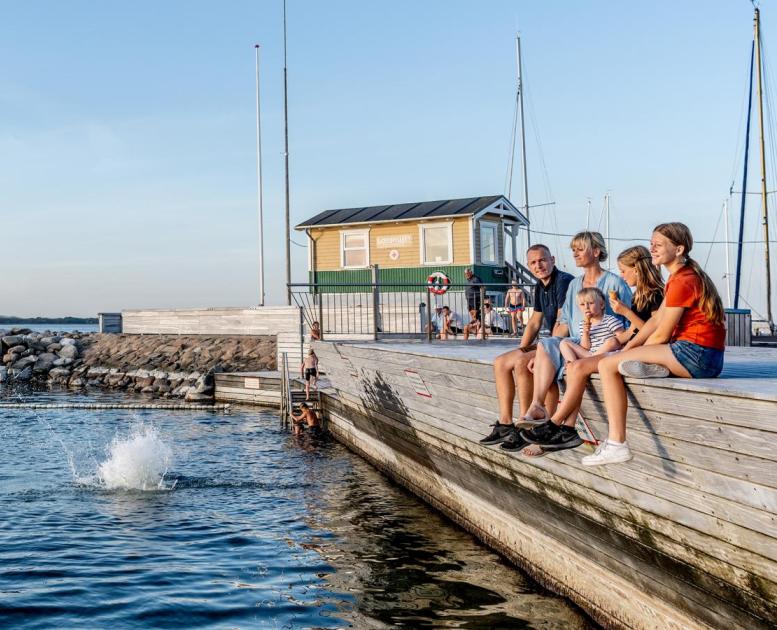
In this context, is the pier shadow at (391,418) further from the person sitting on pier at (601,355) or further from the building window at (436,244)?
the building window at (436,244)

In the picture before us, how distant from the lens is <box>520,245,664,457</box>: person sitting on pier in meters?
5.59

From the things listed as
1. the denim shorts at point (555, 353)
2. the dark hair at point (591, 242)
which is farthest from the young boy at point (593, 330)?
the dark hair at point (591, 242)

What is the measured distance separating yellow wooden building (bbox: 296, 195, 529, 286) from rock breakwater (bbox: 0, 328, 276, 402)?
188 inches

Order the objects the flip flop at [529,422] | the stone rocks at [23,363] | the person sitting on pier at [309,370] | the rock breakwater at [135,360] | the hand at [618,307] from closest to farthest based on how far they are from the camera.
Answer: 1. the hand at [618,307]
2. the flip flop at [529,422]
3. the person sitting on pier at [309,370]
4. the rock breakwater at [135,360]
5. the stone rocks at [23,363]

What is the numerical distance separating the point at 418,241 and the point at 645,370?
26.3 metres

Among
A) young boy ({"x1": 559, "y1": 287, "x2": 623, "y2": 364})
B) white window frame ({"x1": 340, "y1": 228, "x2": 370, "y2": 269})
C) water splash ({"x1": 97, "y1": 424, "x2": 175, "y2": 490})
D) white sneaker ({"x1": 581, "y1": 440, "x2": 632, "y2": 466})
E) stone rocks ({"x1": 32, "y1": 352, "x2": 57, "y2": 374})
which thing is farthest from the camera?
stone rocks ({"x1": 32, "y1": 352, "x2": 57, "y2": 374})

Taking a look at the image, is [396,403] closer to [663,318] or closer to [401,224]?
[663,318]

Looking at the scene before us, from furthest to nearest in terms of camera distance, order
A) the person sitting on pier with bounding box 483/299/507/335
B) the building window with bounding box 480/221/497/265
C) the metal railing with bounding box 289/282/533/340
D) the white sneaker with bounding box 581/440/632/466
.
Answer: the building window with bounding box 480/221/497/265 → the person sitting on pier with bounding box 483/299/507/335 → the metal railing with bounding box 289/282/533/340 → the white sneaker with bounding box 581/440/632/466

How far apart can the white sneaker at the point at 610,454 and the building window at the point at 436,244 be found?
25.0 m

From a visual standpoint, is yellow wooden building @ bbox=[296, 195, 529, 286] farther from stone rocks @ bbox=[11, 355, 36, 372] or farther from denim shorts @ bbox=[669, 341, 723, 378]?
denim shorts @ bbox=[669, 341, 723, 378]

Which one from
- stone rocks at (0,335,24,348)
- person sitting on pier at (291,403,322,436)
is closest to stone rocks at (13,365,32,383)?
stone rocks at (0,335,24,348)

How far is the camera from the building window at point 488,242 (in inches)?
1209

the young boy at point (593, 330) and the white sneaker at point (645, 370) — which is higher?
the young boy at point (593, 330)

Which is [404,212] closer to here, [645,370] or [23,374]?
[23,374]
